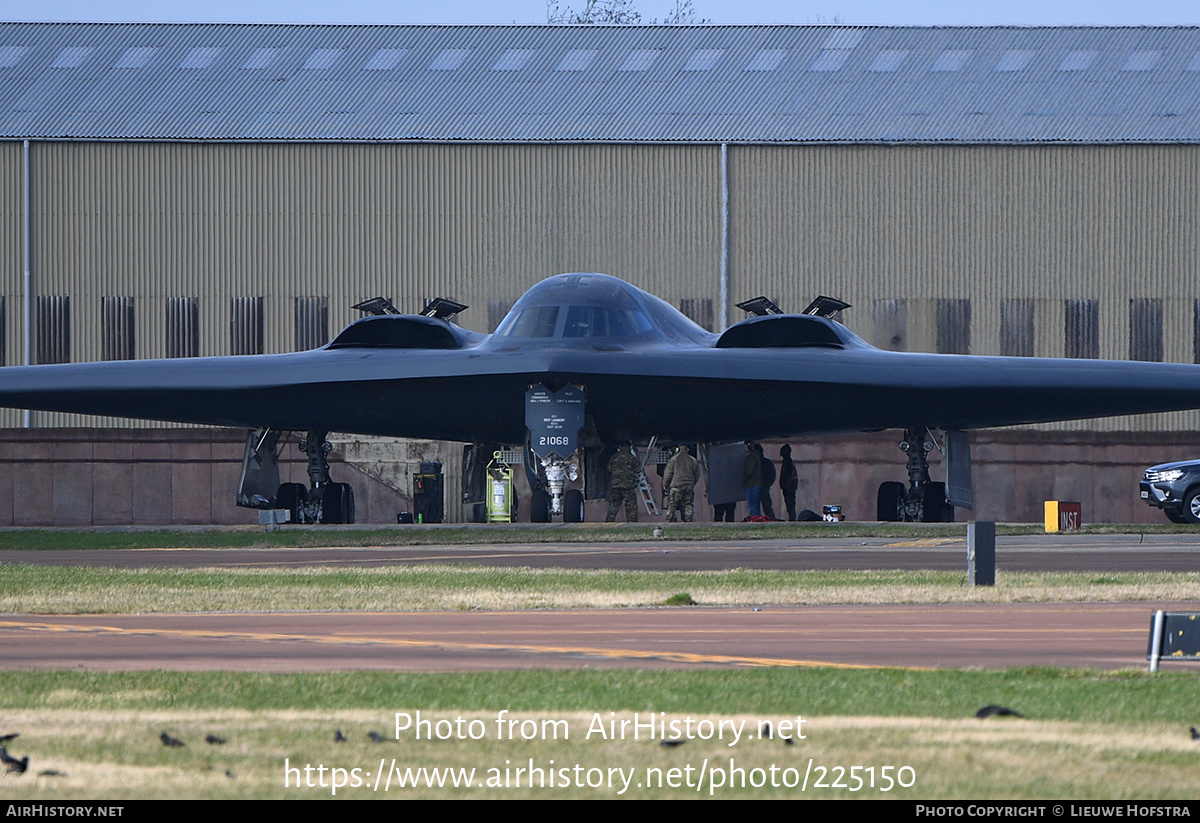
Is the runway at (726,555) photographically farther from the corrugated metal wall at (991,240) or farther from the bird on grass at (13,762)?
the corrugated metal wall at (991,240)

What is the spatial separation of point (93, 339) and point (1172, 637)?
32.9 meters

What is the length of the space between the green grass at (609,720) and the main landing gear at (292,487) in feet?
57.2

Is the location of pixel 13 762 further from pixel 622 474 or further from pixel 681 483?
pixel 681 483

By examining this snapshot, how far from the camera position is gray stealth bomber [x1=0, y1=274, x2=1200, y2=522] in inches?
868

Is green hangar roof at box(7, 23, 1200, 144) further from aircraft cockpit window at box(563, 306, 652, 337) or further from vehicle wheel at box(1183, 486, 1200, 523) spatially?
aircraft cockpit window at box(563, 306, 652, 337)

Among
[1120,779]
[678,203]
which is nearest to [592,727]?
[1120,779]

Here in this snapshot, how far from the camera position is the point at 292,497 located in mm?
25969

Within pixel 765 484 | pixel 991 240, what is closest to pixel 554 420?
pixel 765 484

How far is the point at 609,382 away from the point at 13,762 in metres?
17.1

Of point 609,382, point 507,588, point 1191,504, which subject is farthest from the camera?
point 1191,504

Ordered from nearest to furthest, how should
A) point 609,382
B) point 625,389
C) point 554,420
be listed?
point 554,420 < point 609,382 < point 625,389

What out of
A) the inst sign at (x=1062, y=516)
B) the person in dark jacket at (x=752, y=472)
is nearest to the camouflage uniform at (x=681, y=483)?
the person in dark jacket at (x=752, y=472)

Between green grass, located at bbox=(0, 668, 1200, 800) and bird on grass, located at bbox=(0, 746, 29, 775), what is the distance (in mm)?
77

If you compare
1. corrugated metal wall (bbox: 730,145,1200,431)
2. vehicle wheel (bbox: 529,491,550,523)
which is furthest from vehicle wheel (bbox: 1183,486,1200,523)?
vehicle wheel (bbox: 529,491,550,523)
